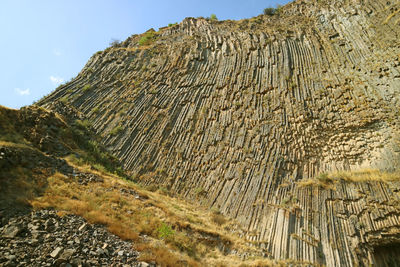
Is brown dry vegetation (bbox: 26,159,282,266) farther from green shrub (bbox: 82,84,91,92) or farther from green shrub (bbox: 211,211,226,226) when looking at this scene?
green shrub (bbox: 82,84,91,92)

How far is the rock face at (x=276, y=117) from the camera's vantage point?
33.5 ft

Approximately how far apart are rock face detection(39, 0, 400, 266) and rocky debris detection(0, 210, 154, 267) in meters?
6.18

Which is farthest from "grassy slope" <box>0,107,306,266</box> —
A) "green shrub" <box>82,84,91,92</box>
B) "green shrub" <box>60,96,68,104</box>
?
"green shrub" <box>82,84,91,92</box>

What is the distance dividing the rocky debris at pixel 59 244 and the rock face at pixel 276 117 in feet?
20.3

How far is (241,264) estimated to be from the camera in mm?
8945

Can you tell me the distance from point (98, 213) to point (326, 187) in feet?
30.8

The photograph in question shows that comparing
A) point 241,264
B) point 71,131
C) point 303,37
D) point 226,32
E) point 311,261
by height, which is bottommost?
point 241,264

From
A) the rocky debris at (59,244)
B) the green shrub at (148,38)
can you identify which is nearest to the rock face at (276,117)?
the green shrub at (148,38)

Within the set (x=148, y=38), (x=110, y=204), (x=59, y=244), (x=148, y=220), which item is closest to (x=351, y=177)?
(x=148, y=220)

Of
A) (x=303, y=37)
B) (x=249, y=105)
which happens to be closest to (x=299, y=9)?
(x=303, y=37)

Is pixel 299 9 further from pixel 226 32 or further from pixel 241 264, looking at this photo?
pixel 241 264

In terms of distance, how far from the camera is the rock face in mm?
10203

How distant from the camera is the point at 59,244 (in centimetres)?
630

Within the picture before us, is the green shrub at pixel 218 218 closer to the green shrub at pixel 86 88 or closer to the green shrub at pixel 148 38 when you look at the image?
the green shrub at pixel 86 88
